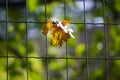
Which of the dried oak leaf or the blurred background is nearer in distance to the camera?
the dried oak leaf

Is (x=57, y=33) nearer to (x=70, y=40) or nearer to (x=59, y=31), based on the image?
(x=59, y=31)

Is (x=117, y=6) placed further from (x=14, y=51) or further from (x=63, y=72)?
(x=14, y=51)

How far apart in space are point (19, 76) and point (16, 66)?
0.23 feet

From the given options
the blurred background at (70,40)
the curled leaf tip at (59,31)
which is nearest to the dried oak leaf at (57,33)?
the curled leaf tip at (59,31)

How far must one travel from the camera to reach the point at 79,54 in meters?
2.67

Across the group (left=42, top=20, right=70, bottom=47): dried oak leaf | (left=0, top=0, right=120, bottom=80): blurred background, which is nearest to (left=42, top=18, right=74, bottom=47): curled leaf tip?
(left=42, top=20, right=70, bottom=47): dried oak leaf

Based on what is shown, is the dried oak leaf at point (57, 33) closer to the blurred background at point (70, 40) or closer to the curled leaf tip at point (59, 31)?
the curled leaf tip at point (59, 31)

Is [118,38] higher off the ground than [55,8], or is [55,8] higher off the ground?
[55,8]

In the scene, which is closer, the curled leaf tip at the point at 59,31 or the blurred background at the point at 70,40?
the curled leaf tip at the point at 59,31

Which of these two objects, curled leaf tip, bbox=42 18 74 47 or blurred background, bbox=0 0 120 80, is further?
blurred background, bbox=0 0 120 80

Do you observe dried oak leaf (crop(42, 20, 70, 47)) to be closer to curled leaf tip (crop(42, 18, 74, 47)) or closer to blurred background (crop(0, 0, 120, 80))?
curled leaf tip (crop(42, 18, 74, 47))

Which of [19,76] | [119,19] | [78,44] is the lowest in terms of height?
[19,76]

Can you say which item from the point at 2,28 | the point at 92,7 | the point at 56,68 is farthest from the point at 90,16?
the point at 2,28

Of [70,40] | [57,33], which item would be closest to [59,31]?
[57,33]
